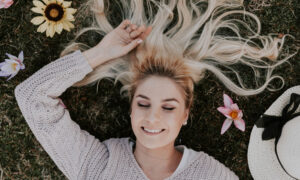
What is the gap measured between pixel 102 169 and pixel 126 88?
70 cm

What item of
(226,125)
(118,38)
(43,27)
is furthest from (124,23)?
(226,125)

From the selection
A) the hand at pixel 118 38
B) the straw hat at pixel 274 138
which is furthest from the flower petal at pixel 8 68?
the straw hat at pixel 274 138

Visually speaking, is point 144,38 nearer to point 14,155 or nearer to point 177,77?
point 177,77

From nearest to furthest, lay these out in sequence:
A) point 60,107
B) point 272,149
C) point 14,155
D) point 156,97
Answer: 1. point 156,97
2. point 60,107
3. point 272,149
4. point 14,155

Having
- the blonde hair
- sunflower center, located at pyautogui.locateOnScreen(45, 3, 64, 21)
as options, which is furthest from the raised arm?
sunflower center, located at pyautogui.locateOnScreen(45, 3, 64, 21)

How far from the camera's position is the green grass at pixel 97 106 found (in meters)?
3.15

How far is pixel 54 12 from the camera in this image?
292 centimetres

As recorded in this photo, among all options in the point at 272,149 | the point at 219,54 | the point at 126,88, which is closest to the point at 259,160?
the point at 272,149

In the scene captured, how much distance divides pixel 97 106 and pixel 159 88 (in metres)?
0.78

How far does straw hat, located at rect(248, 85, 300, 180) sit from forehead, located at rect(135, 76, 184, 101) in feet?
2.64

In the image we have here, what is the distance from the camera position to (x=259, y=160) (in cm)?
308

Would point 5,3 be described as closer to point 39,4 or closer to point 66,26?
point 39,4

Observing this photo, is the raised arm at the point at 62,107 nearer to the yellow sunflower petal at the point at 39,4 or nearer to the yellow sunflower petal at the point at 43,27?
the yellow sunflower petal at the point at 43,27

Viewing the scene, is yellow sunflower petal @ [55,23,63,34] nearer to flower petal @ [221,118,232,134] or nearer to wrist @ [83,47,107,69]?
wrist @ [83,47,107,69]
